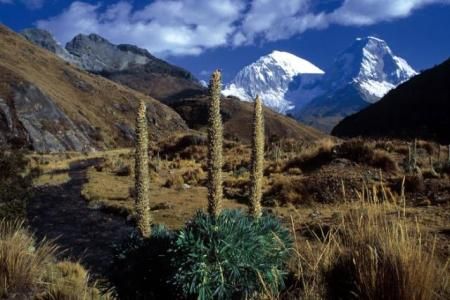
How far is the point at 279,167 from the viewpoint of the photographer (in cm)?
2998

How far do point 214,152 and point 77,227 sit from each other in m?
15.4

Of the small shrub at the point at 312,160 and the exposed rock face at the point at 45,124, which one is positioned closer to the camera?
the small shrub at the point at 312,160

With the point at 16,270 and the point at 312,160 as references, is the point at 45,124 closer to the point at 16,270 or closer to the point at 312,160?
the point at 312,160

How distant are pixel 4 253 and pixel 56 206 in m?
18.3

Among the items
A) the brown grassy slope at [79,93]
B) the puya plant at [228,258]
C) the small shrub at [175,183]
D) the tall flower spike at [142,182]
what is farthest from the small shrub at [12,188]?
the brown grassy slope at [79,93]

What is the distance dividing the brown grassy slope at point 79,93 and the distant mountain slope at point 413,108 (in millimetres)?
50334

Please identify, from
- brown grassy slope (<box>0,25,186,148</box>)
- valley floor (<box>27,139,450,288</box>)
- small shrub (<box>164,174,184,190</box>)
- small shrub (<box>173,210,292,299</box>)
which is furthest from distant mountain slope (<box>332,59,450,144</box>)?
small shrub (<box>173,210,292,299</box>)

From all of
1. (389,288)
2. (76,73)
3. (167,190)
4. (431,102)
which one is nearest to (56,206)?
(167,190)

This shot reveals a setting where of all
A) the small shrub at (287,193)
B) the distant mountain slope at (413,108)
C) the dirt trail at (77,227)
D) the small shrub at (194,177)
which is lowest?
the dirt trail at (77,227)

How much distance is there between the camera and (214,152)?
7500 millimetres

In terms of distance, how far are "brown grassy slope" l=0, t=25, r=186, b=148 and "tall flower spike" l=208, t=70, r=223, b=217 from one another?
84.8 meters

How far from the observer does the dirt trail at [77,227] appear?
54.5 feet

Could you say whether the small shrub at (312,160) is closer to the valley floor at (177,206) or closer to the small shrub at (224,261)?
the valley floor at (177,206)

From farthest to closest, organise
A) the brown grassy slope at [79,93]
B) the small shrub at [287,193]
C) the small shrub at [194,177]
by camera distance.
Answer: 1. the brown grassy slope at [79,93]
2. the small shrub at [194,177]
3. the small shrub at [287,193]
